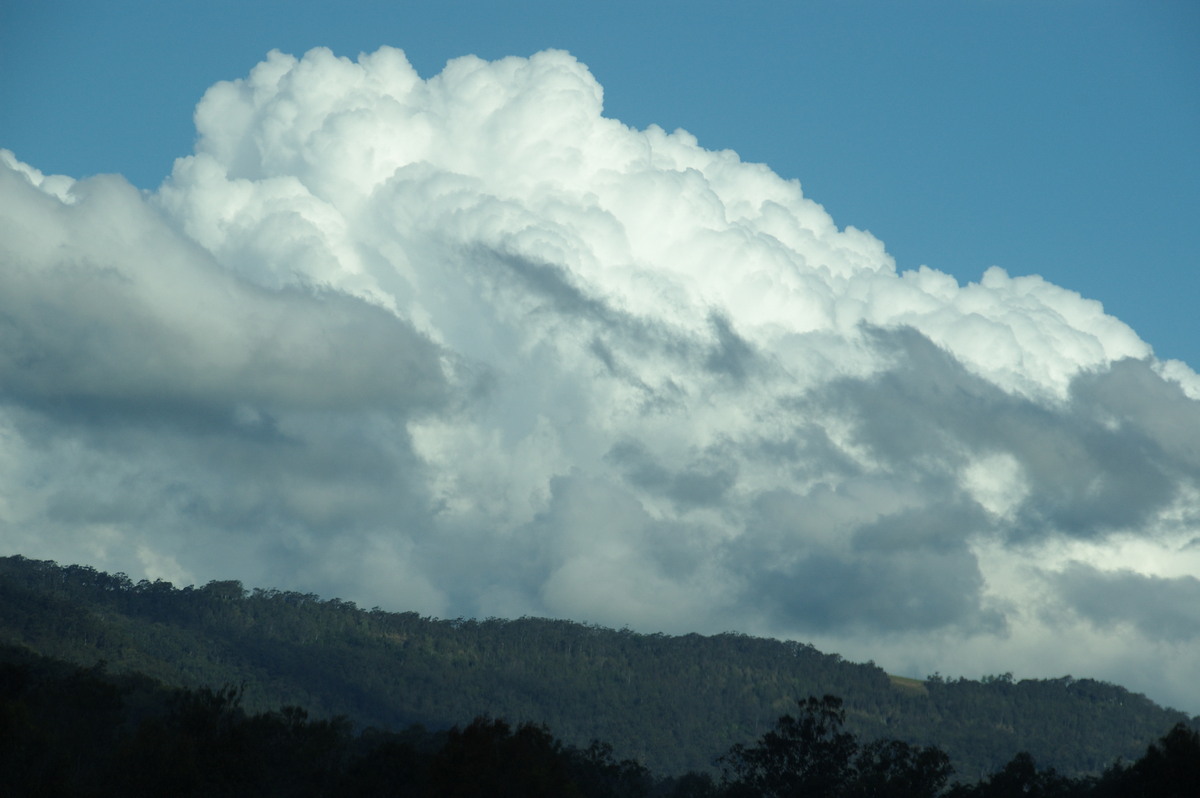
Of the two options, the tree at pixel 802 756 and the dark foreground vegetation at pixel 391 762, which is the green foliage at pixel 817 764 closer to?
the tree at pixel 802 756

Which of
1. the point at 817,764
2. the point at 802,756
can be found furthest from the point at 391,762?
the point at 817,764

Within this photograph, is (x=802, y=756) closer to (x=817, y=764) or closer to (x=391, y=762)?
(x=817, y=764)

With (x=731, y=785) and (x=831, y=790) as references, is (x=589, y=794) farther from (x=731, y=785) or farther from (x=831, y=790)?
(x=831, y=790)

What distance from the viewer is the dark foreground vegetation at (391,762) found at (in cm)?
8538

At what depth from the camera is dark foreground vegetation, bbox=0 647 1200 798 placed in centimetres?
8538

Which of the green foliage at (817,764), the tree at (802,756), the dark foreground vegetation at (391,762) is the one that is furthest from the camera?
the tree at (802,756)

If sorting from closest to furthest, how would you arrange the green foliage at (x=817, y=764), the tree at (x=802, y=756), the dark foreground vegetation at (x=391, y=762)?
the dark foreground vegetation at (x=391, y=762) → the green foliage at (x=817, y=764) → the tree at (x=802, y=756)

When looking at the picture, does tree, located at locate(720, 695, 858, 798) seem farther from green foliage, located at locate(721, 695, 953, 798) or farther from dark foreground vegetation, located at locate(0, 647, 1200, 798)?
dark foreground vegetation, located at locate(0, 647, 1200, 798)

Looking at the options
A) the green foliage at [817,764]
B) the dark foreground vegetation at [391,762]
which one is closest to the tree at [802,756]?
the green foliage at [817,764]

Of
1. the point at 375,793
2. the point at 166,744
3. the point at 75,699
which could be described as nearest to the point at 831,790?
the point at 375,793

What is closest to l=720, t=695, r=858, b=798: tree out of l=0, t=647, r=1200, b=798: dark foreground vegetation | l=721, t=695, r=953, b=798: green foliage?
l=721, t=695, r=953, b=798: green foliage

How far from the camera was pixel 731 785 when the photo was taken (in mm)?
121000

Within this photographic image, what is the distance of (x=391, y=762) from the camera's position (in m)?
105

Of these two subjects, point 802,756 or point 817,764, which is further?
point 802,756
